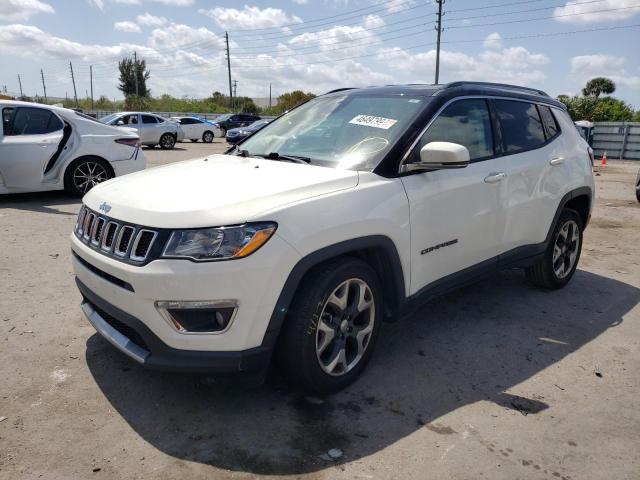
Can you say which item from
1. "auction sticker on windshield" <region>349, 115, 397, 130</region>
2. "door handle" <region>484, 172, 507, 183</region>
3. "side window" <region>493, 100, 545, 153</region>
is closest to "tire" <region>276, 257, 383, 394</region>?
"auction sticker on windshield" <region>349, 115, 397, 130</region>

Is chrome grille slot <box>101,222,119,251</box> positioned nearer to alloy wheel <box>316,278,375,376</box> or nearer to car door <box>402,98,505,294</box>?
alloy wheel <box>316,278,375,376</box>

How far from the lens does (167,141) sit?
883 inches

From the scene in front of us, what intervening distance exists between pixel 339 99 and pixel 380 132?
0.80 m

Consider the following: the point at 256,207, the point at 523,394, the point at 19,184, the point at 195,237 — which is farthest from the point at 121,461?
the point at 19,184

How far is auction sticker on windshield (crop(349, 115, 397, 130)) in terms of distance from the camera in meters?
3.40

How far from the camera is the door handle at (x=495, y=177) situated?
3.71 meters

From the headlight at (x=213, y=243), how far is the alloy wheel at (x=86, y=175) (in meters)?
6.67

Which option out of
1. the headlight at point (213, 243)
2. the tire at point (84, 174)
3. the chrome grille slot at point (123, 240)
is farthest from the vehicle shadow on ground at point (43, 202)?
the headlight at point (213, 243)

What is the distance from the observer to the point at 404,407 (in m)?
2.92

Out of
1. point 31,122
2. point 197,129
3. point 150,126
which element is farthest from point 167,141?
point 31,122

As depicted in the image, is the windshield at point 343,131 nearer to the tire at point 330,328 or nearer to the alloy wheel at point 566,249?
the tire at point 330,328

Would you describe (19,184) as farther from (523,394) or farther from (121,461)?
(523,394)

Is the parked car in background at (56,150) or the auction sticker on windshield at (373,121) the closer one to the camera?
the auction sticker on windshield at (373,121)

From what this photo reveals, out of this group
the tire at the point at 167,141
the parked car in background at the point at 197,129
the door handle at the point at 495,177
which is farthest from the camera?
the parked car in background at the point at 197,129
